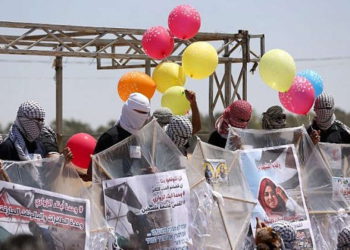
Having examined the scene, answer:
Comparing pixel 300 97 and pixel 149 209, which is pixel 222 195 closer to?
pixel 149 209

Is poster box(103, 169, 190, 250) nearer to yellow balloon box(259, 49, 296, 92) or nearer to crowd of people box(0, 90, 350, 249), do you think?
crowd of people box(0, 90, 350, 249)

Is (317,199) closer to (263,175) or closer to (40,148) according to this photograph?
(263,175)

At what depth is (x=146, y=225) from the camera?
719 centimetres

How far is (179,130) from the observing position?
7.90 meters

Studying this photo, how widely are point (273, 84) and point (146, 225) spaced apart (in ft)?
11.1

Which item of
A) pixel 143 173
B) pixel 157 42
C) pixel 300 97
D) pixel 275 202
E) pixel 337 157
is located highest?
pixel 157 42

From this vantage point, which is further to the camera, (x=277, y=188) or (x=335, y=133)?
(x=335, y=133)

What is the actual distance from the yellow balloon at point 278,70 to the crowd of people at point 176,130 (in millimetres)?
440

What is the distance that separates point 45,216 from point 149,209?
99cm

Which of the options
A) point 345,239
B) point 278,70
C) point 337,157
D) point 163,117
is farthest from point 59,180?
point 278,70

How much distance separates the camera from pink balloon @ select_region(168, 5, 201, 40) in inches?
445

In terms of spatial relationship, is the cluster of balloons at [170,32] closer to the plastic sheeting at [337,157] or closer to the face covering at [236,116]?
the face covering at [236,116]

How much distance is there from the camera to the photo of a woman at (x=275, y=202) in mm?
8375

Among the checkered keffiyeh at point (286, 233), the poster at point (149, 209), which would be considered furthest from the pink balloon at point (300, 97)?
the checkered keffiyeh at point (286, 233)
